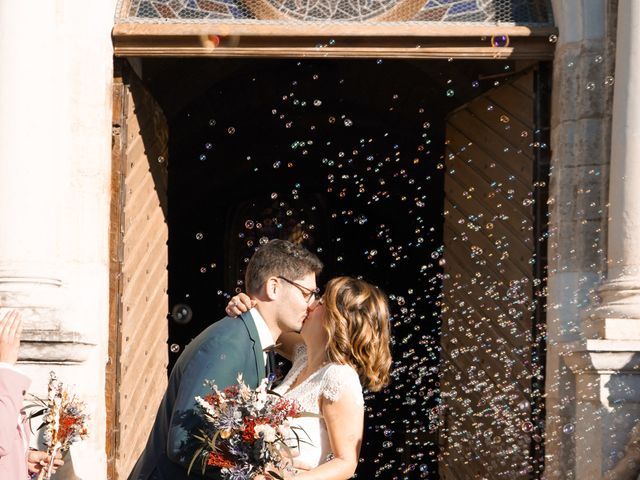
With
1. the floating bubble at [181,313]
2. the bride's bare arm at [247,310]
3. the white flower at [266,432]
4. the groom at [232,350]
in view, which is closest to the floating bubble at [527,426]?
the bride's bare arm at [247,310]

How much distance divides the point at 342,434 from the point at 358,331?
15.5 inches

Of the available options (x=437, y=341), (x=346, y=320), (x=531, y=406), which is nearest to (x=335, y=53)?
(x=531, y=406)

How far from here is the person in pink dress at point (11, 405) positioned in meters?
4.94

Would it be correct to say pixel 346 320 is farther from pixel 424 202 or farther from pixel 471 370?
pixel 424 202

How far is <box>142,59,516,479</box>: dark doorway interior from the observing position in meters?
12.8

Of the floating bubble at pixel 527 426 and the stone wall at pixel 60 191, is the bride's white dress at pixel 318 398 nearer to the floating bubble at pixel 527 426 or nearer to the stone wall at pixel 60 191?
the stone wall at pixel 60 191

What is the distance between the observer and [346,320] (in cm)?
503

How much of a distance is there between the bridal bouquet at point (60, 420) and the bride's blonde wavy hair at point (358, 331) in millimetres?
1905

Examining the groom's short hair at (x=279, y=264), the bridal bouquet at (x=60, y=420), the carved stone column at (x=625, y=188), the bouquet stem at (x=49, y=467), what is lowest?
the bouquet stem at (x=49, y=467)

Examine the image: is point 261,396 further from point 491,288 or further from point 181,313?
point 181,313

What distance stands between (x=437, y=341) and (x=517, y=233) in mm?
3655

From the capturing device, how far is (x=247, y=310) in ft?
16.7

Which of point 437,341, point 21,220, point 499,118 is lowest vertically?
point 437,341

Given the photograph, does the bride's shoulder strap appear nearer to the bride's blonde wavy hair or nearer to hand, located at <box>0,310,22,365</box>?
the bride's blonde wavy hair
